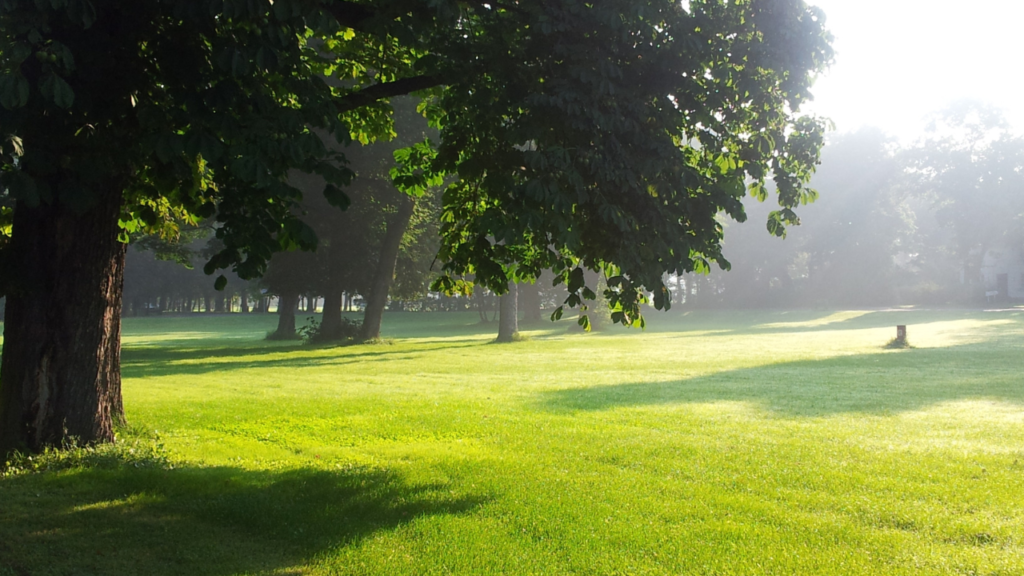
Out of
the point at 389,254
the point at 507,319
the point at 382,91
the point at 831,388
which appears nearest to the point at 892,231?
the point at 507,319

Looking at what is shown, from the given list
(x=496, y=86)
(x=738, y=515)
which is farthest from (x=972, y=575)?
(x=496, y=86)

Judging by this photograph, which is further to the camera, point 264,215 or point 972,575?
point 264,215

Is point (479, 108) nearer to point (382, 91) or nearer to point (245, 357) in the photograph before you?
point (382, 91)

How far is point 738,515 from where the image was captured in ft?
19.8

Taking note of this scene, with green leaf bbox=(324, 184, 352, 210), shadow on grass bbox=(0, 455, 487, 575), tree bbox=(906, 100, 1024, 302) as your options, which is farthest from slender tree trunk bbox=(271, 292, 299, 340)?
tree bbox=(906, 100, 1024, 302)

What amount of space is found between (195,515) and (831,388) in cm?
1281

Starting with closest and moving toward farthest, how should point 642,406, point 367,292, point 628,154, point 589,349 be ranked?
point 628,154
point 642,406
point 589,349
point 367,292

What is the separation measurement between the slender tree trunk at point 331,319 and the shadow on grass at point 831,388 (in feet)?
60.3

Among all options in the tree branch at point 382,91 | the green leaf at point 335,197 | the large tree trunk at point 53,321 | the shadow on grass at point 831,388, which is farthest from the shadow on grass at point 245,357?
the green leaf at point 335,197

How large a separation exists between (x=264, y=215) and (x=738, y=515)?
440 cm

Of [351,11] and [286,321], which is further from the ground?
[351,11]

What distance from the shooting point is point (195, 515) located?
6.14 metres

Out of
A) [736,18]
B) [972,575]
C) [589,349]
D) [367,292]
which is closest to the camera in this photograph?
[972,575]

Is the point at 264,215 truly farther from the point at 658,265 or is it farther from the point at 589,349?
the point at 589,349
